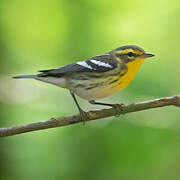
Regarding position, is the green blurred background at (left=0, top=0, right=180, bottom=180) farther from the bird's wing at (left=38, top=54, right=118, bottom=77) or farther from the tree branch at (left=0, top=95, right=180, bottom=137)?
the tree branch at (left=0, top=95, right=180, bottom=137)

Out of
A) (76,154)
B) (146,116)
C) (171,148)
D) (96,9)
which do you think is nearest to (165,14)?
(96,9)

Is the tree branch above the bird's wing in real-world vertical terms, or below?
below

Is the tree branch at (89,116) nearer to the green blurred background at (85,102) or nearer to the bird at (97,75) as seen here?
the bird at (97,75)

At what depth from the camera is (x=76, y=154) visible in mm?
4691

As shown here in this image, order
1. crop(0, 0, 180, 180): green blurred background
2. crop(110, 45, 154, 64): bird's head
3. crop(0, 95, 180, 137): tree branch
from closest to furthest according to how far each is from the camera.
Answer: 1. crop(0, 95, 180, 137): tree branch
2. crop(110, 45, 154, 64): bird's head
3. crop(0, 0, 180, 180): green blurred background

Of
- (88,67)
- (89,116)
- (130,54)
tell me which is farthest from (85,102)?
(89,116)

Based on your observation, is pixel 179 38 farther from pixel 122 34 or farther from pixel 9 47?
pixel 9 47

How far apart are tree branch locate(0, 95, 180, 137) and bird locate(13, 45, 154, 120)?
49 cm

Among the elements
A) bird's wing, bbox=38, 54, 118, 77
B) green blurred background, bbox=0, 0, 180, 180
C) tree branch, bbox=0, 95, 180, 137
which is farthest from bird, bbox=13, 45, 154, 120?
tree branch, bbox=0, 95, 180, 137

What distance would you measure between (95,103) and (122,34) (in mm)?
1230

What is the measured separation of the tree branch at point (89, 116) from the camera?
318cm

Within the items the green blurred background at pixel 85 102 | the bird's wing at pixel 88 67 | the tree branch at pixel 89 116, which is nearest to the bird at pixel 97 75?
the bird's wing at pixel 88 67

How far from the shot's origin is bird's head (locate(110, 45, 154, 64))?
14.4 ft

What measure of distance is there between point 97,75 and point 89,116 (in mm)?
808
